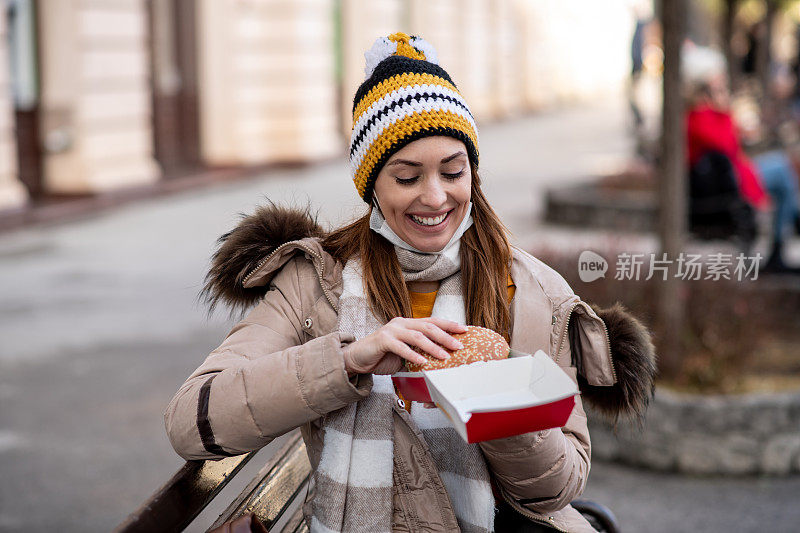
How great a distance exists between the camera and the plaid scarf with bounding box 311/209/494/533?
2.33 meters

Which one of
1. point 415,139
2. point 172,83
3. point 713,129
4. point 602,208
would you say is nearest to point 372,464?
point 415,139

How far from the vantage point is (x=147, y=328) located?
766cm

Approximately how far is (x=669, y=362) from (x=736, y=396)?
0.45 meters

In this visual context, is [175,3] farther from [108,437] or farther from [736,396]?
[736,396]

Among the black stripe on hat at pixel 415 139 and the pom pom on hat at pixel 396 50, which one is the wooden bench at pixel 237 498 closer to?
the black stripe on hat at pixel 415 139

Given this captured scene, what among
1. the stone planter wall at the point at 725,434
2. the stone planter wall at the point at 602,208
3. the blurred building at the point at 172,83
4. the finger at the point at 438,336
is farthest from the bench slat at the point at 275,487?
the blurred building at the point at 172,83

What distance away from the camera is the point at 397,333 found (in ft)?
6.95

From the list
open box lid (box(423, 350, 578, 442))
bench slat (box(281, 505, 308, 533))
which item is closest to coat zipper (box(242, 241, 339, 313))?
open box lid (box(423, 350, 578, 442))

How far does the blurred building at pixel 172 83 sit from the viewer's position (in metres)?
12.4

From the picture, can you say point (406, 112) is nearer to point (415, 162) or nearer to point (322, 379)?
point (415, 162)

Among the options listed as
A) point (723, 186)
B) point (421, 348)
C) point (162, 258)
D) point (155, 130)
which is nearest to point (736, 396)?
point (723, 186)

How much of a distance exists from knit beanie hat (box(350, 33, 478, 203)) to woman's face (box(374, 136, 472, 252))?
24mm

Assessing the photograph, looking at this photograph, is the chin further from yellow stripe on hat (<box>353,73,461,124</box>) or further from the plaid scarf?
yellow stripe on hat (<box>353,73,461,124</box>)

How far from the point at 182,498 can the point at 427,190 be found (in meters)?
0.88
